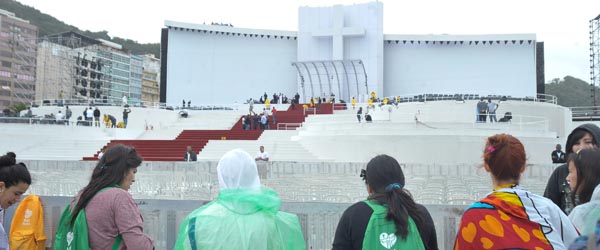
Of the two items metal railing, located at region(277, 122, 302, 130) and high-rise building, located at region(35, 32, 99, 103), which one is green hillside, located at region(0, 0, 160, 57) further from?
metal railing, located at region(277, 122, 302, 130)

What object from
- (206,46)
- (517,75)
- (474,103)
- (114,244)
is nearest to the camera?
(114,244)

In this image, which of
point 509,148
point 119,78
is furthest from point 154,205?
point 119,78

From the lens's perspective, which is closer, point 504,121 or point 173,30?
point 504,121

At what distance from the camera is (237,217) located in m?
2.87

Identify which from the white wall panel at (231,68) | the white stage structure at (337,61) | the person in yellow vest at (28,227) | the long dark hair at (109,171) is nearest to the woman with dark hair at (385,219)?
the long dark hair at (109,171)

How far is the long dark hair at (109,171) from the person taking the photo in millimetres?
3178

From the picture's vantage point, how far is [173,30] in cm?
4025

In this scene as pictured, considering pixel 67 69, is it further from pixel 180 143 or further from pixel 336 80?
pixel 180 143

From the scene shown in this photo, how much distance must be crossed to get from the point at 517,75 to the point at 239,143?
25.1 metres

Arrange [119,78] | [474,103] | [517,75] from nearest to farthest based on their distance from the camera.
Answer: [474,103], [517,75], [119,78]

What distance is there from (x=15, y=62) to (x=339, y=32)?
38814mm

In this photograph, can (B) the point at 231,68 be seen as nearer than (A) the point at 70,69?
Yes

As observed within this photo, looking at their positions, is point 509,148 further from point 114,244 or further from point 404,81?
point 404,81

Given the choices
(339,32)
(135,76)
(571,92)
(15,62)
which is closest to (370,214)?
(339,32)
